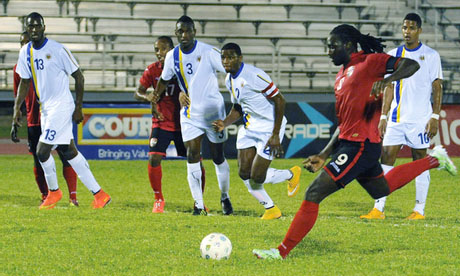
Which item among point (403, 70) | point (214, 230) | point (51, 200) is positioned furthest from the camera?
point (51, 200)

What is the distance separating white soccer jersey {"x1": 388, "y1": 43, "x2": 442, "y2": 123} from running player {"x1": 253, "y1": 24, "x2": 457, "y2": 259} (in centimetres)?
235

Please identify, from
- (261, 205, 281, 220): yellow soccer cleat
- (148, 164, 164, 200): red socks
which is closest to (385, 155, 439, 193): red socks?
(261, 205, 281, 220): yellow soccer cleat

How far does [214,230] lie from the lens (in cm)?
665

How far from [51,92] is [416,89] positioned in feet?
13.4

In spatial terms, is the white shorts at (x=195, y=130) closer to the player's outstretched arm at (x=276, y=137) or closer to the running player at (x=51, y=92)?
the player's outstretched arm at (x=276, y=137)

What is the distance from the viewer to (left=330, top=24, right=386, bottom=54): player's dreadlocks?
5.50 meters

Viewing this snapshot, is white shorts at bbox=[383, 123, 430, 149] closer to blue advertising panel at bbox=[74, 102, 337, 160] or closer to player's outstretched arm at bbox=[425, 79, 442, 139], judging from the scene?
player's outstretched arm at bbox=[425, 79, 442, 139]

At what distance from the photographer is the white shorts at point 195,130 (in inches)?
314

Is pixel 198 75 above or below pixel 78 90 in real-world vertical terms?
above

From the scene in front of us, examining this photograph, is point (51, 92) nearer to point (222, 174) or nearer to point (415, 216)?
point (222, 174)

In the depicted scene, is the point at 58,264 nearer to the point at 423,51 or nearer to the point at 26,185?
the point at 423,51

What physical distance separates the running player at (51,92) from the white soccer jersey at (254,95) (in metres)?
1.93

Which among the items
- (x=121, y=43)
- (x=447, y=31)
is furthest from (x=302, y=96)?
(x=447, y=31)

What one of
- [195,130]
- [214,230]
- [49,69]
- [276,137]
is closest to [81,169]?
[49,69]
